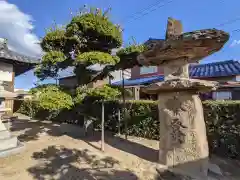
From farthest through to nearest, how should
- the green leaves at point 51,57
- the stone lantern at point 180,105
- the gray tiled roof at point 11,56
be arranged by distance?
the gray tiled roof at point 11,56
the green leaves at point 51,57
the stone lantern at point 180,105

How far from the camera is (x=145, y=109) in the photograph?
7.21 metres

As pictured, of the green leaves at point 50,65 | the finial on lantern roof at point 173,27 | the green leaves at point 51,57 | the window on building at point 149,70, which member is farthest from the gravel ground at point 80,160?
the window on building at point 149,70

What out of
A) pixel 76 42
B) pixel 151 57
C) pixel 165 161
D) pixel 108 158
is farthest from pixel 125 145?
pixel 76 42

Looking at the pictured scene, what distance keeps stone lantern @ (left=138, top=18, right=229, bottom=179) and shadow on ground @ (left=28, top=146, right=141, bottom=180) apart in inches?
54.0

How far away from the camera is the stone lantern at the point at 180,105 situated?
4.33 meters

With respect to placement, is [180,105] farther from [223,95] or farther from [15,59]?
[15,59]

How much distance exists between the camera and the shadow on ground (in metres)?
4.03

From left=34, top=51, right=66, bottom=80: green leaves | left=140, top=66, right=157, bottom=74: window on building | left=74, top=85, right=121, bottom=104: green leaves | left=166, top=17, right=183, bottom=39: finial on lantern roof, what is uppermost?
left=140, top=66, right=157, bottom=74: window on building

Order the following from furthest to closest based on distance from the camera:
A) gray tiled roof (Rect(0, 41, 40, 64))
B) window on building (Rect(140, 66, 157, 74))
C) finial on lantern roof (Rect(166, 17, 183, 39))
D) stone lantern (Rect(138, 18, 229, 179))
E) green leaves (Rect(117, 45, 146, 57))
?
1. window on building (Rect(140, 66, 157, 74))
2. gray tiled roof (Rect(0, 41, 40, 64))
3. green leaves (Rect(117, 45, 146, 57))
4. finial on lantern roof (Rect(166, 17, 183, 39))
5. stone lantern (Rect(138, 18, 229, 179))

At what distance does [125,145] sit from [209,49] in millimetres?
4145

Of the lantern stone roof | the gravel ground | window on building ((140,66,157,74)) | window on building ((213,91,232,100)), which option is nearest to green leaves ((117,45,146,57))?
the gravel ground

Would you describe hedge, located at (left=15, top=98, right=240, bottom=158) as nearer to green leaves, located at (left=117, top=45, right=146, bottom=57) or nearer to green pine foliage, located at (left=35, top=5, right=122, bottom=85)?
green pine foliage, located at (left=35, top=5, right=122, bottom=85)

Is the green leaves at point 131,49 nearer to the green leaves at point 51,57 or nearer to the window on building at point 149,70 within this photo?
the green leaves at point 51,57

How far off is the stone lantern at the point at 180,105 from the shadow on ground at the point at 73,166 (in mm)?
1372
